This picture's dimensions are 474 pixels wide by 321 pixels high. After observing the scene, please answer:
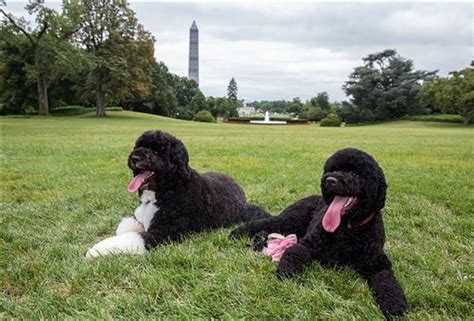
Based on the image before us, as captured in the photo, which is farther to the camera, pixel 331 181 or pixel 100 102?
pixel 100 102

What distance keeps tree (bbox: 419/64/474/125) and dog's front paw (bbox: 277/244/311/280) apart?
54609mm

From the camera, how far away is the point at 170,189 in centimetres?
453

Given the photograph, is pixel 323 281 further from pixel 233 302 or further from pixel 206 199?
pixel 206 199

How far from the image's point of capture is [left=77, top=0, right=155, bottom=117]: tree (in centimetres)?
4722

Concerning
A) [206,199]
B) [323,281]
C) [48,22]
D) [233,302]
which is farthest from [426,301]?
[48,22]

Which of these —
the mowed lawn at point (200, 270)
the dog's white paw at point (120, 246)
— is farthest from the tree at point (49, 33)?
the dog's white paw at point (120, 246)

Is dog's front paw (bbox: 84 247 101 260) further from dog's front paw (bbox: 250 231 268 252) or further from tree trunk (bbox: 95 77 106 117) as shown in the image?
tree trunk (bbox: 95 77 106 117)

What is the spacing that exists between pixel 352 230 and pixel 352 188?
48cm

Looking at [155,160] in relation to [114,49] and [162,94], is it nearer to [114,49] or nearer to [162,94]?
[114,49]

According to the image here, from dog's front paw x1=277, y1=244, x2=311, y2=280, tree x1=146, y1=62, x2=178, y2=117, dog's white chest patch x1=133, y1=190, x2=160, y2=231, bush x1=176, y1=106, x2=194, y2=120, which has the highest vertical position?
tree x1=146, y1=62, x2=178, y2=117

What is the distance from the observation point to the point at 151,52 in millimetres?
51656

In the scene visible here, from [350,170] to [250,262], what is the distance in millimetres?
1222

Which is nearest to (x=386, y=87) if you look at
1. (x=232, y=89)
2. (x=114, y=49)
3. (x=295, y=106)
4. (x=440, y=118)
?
(x=440, y=118)

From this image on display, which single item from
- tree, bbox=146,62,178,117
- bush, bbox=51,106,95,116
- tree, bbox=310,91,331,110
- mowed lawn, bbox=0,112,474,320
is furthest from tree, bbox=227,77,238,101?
mowed lawn, bbox=0,112,474,320
